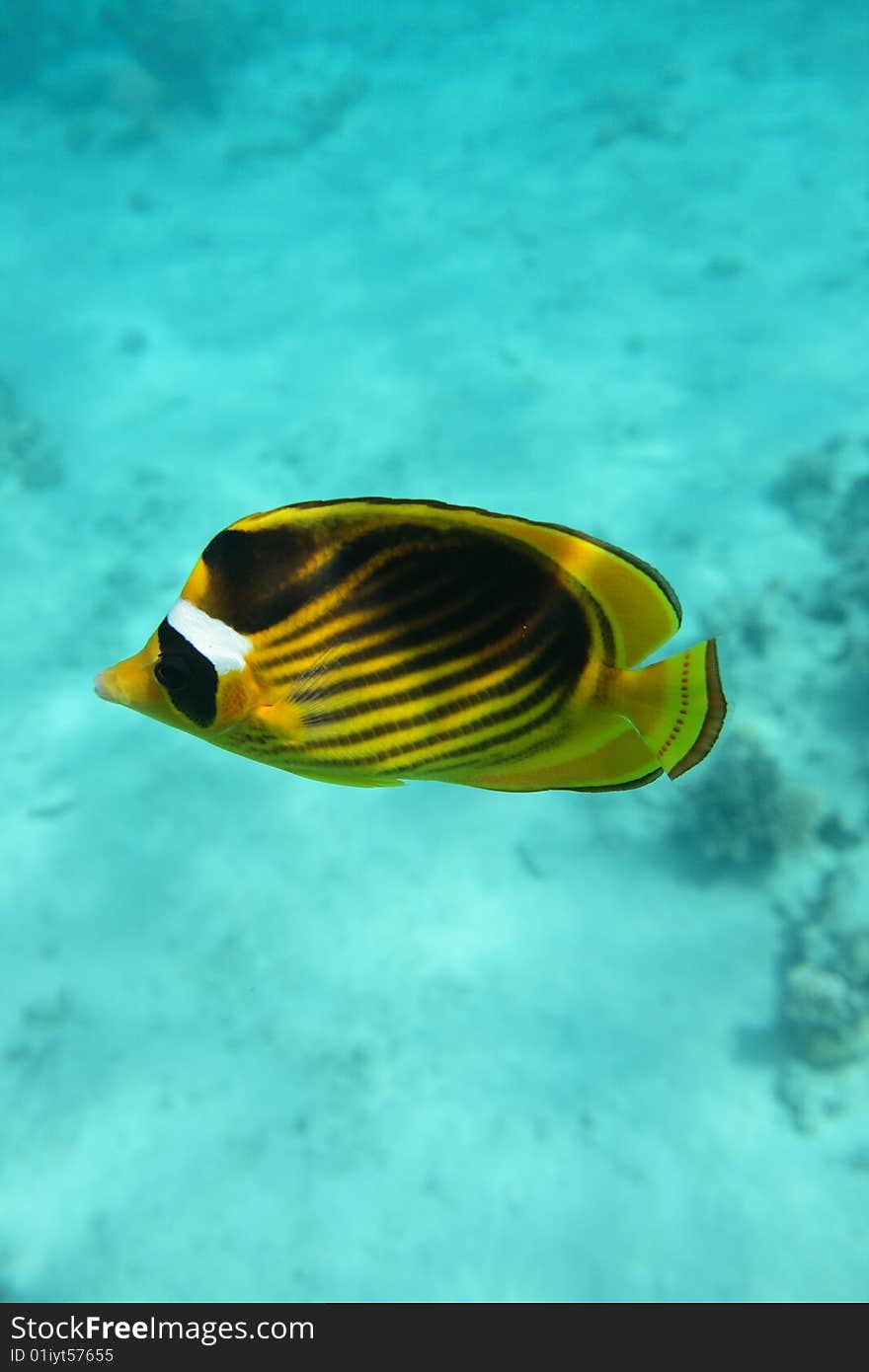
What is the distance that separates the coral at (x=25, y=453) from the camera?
29.1 ft

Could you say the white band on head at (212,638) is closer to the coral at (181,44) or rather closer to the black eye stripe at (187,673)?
the black eye stripe at (187,673)

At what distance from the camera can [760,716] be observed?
5793 millimetres

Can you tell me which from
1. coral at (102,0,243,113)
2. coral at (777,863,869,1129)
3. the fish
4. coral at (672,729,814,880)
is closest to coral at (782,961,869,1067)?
coral at (777,863,869,1129)

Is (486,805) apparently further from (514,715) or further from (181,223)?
(181,223)

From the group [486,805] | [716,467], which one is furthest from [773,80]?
[486,805]

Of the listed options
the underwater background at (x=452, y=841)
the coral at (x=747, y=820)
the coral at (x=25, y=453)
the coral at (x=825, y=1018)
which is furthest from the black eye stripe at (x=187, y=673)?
the coral at (x=25, y=453)

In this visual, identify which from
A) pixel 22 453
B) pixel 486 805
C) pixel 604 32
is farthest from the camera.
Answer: pixel 604 32

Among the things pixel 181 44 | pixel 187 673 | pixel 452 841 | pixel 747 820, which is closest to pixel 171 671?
pixel 187 673

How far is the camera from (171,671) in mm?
870

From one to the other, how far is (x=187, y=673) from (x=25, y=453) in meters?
9.61

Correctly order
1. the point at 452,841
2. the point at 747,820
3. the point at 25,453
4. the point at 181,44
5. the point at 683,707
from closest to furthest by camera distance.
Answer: the point at 683,707 → the point at 747,820 → the point at 452,841 → the point at 25,453 → the point at 181,44

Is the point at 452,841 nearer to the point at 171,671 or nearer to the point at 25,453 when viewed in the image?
the point at 171,671

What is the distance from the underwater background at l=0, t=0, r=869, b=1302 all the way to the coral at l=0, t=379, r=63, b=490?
2.5 inches
